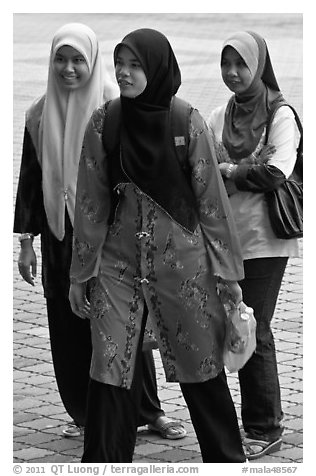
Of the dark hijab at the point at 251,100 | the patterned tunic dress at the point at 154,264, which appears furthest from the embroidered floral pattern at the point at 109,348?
the dark hijab at the point at 251,100

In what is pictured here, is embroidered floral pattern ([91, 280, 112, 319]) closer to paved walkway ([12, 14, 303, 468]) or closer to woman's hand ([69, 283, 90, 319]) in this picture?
woman's hand ([69, 283, 90, 319])

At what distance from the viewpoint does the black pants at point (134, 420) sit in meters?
4.73

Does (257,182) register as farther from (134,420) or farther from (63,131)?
(134,420)

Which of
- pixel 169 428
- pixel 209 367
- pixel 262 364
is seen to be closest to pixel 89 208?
pixel 209 367

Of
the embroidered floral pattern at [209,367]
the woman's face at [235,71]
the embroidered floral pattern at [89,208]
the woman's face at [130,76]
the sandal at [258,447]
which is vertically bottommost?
the sandal at [258,447]

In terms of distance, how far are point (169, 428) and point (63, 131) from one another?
1.50 meters

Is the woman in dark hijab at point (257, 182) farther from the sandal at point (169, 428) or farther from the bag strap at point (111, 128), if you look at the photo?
the bag strap at point (111, 128)

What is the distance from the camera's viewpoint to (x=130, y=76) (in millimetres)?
4543

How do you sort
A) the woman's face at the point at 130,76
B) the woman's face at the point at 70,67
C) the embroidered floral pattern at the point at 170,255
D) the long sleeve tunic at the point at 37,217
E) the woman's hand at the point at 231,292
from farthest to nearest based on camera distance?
1. the long sleeve tunic at the point at 37,217
2. the woman's face at the point at 70,67
3. the woman's hand at the point at 231,292
4. the embroidered floral pattern at the point at 170,255
5. the woman's face at the point at 130,76

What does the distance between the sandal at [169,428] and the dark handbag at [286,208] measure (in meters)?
1.08

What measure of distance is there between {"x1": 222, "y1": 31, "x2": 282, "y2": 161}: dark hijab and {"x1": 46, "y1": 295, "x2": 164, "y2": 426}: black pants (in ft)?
3.68

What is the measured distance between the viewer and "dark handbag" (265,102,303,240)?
17.3 feet

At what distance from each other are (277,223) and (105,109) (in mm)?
1021

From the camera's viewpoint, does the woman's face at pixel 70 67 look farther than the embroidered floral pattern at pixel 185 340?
Yes
